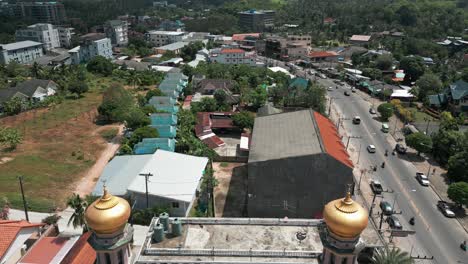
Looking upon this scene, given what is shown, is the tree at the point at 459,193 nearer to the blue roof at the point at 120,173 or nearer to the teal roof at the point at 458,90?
the blue roof at the point at 120,173

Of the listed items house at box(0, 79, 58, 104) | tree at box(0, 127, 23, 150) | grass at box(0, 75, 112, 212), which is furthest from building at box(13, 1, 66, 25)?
tree at box(0, 127, 23, 150)

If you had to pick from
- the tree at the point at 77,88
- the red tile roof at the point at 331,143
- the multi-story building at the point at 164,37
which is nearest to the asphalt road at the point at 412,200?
the red tile roof at the point at 331,143

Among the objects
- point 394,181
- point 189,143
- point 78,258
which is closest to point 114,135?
point 189,143

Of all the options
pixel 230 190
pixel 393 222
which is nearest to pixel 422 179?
pixel 393 222

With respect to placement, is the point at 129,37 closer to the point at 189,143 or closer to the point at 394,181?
the point at 189,143

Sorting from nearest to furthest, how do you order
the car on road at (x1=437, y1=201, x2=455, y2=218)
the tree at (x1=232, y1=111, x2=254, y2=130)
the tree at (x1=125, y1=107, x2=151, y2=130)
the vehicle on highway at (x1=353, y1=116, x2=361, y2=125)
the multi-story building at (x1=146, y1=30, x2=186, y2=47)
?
1. the car on road at (x1=437, y1=201, x2=455, y2=218)
2. the tree at (x1=125, y1=107, x2=151, y2=130)
3. the tree at (x1=232, y1=111, x2=254, y2=130)
4. the vehicle on highway at (x1=353, y1=116, x2=361, y2=125)
5. the multi-story building at (x1=146, y1=30, x2=186, y2=47)

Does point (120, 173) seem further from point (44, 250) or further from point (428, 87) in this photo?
point (428, 87)

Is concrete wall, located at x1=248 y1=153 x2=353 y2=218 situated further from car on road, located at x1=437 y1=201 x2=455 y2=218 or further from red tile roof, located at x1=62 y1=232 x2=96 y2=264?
red tile roof, located at x1=62 y1=232 x2=96 y2=264
